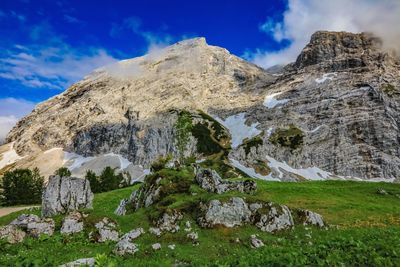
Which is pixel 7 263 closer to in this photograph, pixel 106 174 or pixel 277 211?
pixel 277 211

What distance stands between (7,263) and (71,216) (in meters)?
14.9

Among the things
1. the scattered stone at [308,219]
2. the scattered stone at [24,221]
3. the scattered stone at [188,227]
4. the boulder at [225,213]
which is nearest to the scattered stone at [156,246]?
the scattered stone at [188,227]

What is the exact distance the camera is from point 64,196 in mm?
41312

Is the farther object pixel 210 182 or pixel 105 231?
pixel 210 182

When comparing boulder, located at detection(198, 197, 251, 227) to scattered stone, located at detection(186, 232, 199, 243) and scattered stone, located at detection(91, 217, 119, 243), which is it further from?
scattered stone, located at detection(91, 217, 119, 243)

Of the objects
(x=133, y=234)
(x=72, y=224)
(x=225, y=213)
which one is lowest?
(x=133, y=234)

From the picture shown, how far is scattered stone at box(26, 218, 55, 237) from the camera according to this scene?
30.9 m

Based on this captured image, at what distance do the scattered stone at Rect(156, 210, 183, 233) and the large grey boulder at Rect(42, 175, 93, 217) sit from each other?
1189 centimetres

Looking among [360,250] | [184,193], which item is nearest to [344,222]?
[184,193]

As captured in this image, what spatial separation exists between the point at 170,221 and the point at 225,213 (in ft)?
16.5

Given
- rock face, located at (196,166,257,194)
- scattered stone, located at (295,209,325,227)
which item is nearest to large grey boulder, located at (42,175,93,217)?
rock face, located at (196,166,257,194)

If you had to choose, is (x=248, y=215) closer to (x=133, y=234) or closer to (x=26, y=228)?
(x=133, y=234)

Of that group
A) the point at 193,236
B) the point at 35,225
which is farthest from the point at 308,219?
the point at 35,225

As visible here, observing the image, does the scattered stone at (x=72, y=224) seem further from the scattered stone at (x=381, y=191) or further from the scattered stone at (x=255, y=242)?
the scattered stone at (x=381, y=191)
